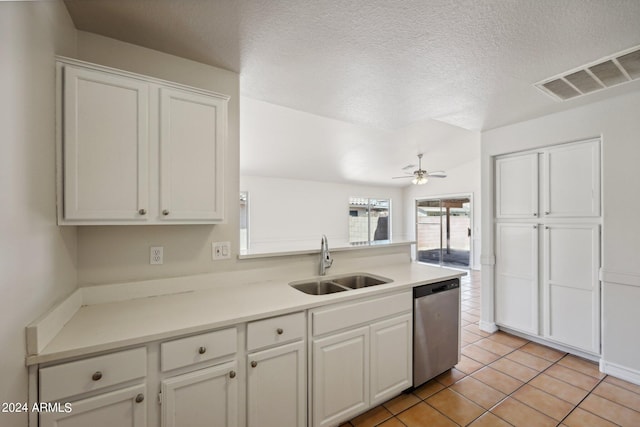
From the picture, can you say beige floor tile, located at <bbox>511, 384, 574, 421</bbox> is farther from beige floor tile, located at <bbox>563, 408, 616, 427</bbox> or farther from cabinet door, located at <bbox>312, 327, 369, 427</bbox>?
cabinet door, located at <bbox>312, 327, 369, 427</bbox>

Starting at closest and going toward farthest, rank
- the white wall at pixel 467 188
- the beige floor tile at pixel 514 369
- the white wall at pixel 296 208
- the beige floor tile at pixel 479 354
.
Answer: the beige floor tile at pixel 514 369
the beige floor tile at pixel 479 354
the white wall at pixel 296 208
the white wall at pixel 467 188

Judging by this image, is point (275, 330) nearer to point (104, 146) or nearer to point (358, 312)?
point (358, 312)

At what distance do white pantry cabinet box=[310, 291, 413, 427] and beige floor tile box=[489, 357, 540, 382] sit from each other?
107cm

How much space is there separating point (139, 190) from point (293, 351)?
1.22 metres

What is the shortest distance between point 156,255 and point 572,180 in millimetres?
3663

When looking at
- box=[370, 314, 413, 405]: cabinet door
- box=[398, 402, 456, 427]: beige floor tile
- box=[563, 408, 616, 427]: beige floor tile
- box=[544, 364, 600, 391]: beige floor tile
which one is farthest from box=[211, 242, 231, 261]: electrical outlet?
box=[544, 364, 600, 391]: beige floor tile

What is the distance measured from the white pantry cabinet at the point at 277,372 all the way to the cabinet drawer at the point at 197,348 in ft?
0.33

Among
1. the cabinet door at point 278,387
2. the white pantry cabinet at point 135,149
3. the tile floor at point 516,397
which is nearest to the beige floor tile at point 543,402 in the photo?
the tile floor at point 516,397

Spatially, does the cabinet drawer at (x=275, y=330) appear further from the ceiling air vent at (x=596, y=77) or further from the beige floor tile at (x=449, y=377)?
the ceiling air vent at (x=596, y=77)

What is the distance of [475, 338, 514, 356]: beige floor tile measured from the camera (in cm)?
279

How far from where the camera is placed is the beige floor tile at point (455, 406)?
187 centimetres

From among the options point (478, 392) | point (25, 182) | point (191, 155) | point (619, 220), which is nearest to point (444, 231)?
point (619, 220)

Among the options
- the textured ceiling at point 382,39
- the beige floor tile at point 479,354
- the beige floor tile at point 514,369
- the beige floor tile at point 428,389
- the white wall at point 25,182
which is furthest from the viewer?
the beige floor tile at point 479,354

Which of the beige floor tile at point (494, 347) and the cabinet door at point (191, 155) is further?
the beige floor tile at point (494, 347)
